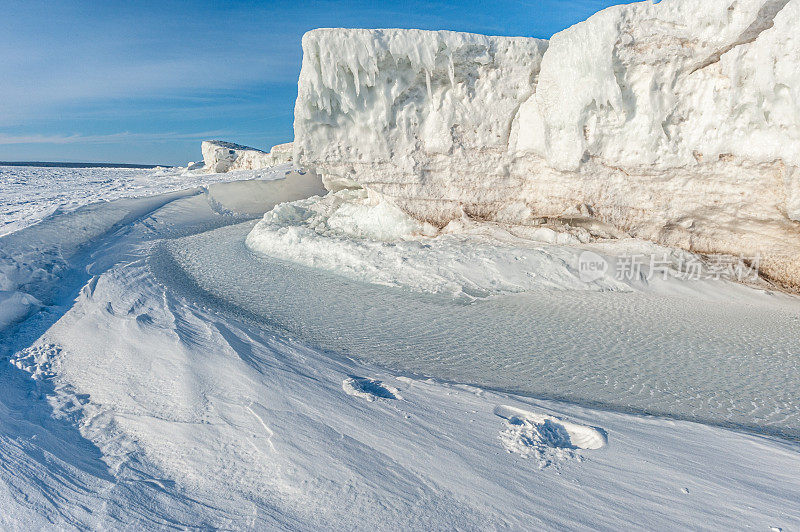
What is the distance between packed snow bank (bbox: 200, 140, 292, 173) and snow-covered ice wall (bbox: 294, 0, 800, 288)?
1628cm

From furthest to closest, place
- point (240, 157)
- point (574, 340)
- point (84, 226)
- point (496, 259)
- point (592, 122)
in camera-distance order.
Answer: point (240, 157), point (84, 226), point (592, 122), point (496, 259), point (574, 340)

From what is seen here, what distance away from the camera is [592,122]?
6758 millimetres

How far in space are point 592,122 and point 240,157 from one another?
960 inches

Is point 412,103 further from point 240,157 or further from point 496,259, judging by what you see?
point 240,157

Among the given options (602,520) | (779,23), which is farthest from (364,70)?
(602,520)

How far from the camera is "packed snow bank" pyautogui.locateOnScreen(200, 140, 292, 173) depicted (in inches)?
961

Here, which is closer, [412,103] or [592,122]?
[592,122]

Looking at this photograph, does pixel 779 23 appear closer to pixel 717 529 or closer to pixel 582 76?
pixel 582 76

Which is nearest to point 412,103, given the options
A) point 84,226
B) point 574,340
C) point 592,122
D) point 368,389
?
point 592,122

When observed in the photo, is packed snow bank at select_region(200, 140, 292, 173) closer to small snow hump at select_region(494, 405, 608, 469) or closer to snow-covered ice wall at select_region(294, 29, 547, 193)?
snow-covered ice wall at select_region(294, 29, 547, 193)

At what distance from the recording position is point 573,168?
277 inches

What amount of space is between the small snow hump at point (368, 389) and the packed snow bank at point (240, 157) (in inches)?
873

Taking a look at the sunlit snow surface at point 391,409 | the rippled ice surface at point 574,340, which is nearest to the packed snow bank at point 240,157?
the rippled ice surface at point 574,340

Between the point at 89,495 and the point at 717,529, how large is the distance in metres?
2.50
